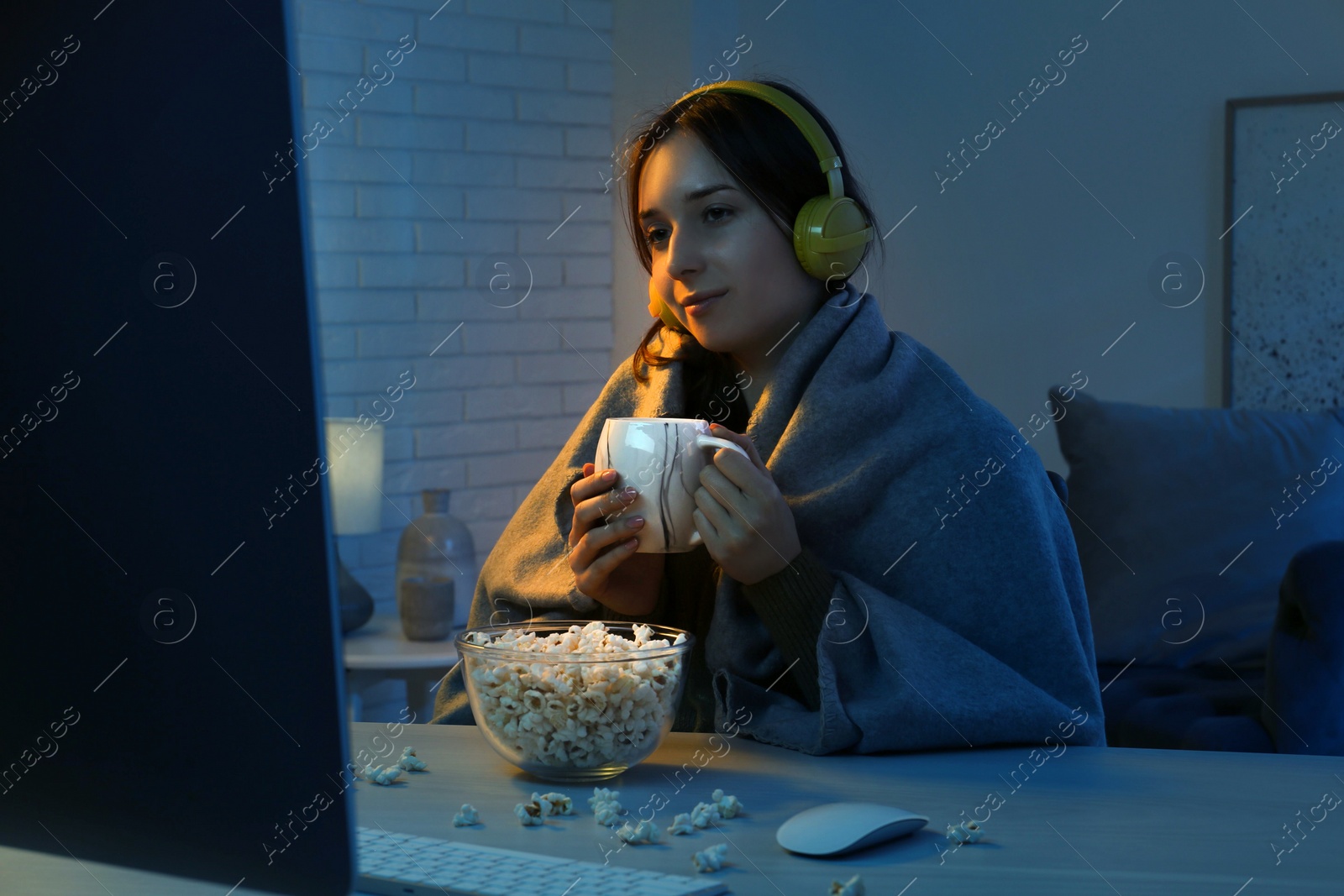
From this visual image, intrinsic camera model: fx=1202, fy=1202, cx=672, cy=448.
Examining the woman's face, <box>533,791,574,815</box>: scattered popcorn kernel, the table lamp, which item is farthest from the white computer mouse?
the table lamp

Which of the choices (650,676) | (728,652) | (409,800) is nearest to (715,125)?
(728,652)

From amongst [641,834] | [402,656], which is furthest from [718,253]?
[402,656]

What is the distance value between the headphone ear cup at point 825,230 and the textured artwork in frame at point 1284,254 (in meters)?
2.02

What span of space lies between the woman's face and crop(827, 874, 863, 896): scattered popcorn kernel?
0.74 meters

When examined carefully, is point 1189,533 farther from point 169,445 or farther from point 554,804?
point 169,445

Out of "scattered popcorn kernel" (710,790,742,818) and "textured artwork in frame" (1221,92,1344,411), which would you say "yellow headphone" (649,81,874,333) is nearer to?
"scattered popcorn kernel" (710,790,742,818)

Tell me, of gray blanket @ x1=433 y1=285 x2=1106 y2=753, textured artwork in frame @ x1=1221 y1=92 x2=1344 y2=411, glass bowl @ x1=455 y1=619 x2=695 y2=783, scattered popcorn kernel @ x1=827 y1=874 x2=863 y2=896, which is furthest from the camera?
textured artwork in frame @ x1=1221 y1=92 x2=1344 y2=411

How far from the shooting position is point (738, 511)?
1073 mm

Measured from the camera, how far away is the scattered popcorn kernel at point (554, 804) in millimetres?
811

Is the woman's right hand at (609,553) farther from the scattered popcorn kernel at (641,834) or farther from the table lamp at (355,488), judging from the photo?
the table lamp at (355,488)

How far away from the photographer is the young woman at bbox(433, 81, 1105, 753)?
41.5 inches

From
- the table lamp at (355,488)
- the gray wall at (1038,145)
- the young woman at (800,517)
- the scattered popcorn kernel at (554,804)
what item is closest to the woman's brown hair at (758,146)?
the young woman at (800,517)

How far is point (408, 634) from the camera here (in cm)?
243

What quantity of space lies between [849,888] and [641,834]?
16 centimetres
